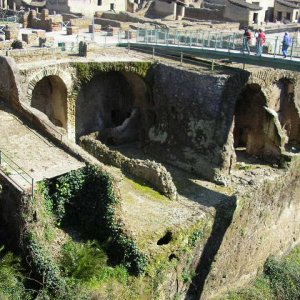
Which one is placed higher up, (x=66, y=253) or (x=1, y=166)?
(x=1, y=166)

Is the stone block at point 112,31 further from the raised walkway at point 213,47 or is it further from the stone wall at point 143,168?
the stone wall at point 143,168

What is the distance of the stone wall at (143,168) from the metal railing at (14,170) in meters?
5.02

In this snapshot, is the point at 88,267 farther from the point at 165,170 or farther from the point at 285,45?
the point at 285,45

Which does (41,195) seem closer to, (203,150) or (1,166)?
(1,166)

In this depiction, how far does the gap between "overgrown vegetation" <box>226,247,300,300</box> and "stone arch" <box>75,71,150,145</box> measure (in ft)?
25.7

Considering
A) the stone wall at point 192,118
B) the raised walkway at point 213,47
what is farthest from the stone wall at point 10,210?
the raised walkway at point 213,47

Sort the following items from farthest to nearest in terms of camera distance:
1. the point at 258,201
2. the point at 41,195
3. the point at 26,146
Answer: the point at 258,201 < the point at 26,146 < the point at 41,195

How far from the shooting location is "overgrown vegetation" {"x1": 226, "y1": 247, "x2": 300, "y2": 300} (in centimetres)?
1747

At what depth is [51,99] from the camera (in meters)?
21.3

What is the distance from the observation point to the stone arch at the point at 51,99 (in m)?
20.9

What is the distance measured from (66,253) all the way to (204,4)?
3211 centimetres

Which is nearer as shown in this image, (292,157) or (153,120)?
(292,157)

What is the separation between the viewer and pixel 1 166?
13992 mm

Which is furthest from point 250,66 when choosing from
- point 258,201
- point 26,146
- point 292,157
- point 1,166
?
point 1,166
